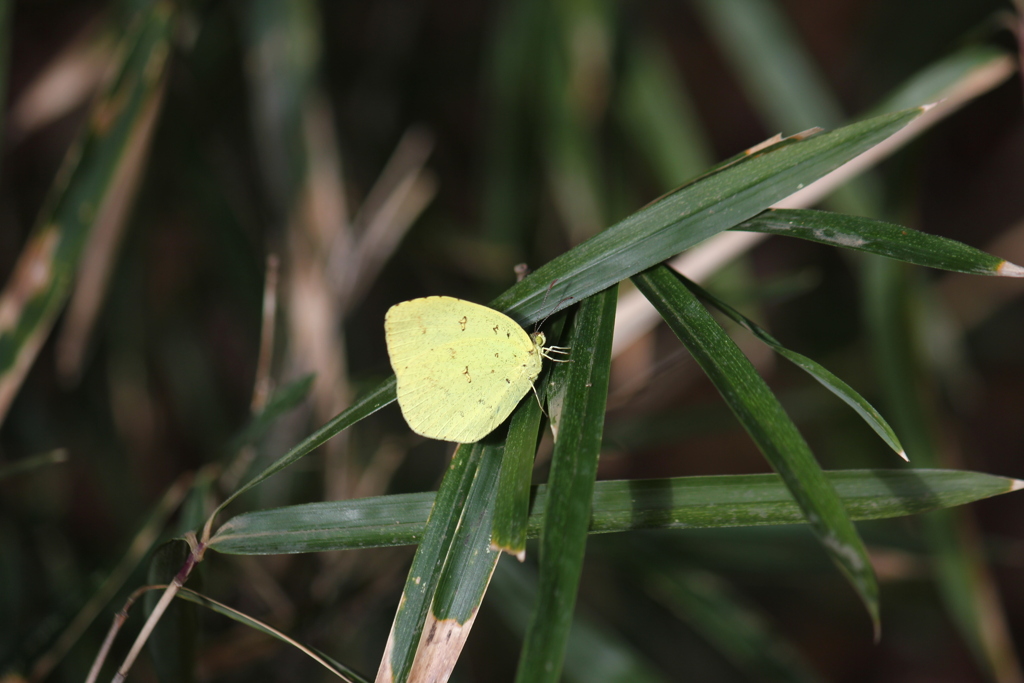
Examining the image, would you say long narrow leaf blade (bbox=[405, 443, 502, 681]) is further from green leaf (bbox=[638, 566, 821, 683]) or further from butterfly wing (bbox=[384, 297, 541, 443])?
green leaf (bbox=[638, 566, 821, 683])

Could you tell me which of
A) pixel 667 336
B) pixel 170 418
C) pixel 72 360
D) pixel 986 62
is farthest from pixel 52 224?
pixel 667 336

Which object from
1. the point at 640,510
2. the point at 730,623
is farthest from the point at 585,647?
the point at 640,510

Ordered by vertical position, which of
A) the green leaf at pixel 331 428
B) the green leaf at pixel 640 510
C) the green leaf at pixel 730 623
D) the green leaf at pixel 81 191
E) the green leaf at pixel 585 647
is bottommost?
the green leaf at pixel 730 623

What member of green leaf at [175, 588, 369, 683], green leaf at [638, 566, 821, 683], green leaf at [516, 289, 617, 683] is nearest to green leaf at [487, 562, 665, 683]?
green leaf at [638, 566, 821, 683]

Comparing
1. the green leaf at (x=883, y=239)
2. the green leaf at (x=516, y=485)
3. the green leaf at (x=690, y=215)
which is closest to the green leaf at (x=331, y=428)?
the green leaf at (x=690, y=215)

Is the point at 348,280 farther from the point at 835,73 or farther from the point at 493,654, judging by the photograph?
the point at 835,73

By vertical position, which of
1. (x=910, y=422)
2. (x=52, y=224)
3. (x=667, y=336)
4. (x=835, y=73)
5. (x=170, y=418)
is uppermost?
(x=52, y=224)

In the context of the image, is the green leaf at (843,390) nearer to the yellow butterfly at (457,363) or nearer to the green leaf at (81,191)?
the yellow butterfly at (457,363)
